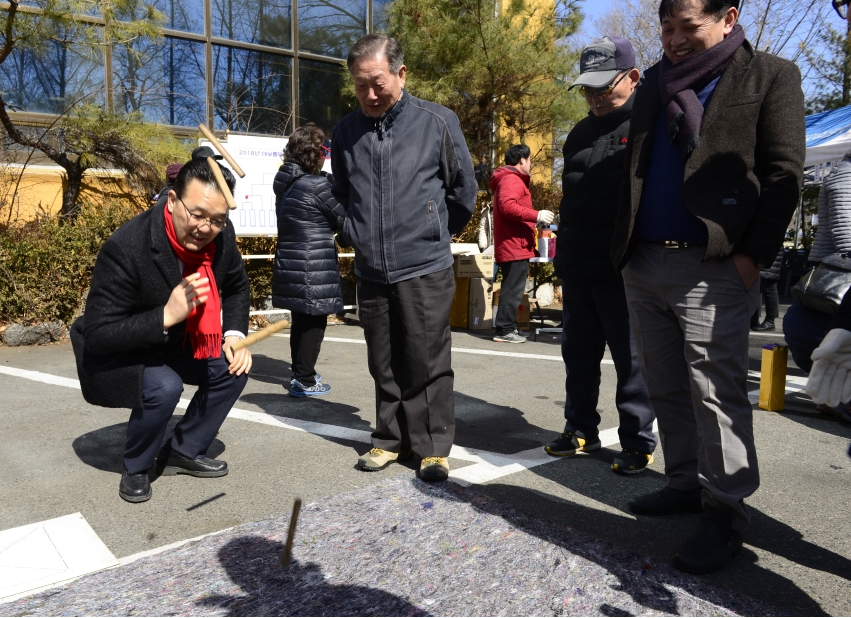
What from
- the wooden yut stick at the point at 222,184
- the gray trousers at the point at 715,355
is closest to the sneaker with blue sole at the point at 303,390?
the wooden yut stick at the point at 222,184

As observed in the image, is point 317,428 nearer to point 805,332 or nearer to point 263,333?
point 263,333

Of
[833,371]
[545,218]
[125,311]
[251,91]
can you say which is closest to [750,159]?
[833,371]

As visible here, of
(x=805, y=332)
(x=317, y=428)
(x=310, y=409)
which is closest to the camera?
(x=805, y=332)

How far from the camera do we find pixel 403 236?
3.96 meters

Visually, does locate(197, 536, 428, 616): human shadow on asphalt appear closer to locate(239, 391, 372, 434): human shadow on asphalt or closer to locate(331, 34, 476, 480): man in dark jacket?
locate(331, 34, 476, 480): man in dark jacket

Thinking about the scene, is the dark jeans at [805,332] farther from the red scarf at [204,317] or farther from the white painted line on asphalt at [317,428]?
the red scarf at [204,317]

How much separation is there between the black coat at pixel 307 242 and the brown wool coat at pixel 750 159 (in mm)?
3330

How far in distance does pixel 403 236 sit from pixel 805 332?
Result: 2.51 metres

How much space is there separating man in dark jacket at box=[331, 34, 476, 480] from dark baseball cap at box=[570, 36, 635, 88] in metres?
0.72

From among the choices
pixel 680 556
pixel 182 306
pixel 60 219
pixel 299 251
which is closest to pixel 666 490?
pixel 680 556

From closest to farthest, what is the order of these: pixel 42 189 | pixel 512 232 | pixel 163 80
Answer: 1. pixel 512 232
2. pixel 42 189
3. pixel 163 80

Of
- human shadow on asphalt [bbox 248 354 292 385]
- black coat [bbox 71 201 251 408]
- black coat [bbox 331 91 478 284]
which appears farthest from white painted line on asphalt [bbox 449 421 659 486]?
human shadow on asphalt [bbox 248 354 292 385]

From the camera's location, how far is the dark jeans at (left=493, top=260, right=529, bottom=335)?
28.0 ft

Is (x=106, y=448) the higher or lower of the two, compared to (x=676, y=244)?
lower
